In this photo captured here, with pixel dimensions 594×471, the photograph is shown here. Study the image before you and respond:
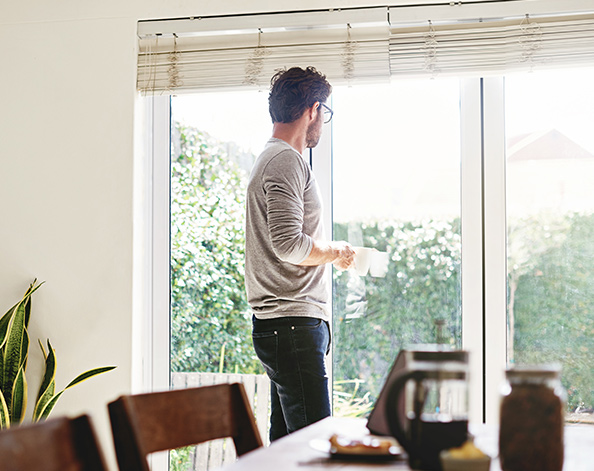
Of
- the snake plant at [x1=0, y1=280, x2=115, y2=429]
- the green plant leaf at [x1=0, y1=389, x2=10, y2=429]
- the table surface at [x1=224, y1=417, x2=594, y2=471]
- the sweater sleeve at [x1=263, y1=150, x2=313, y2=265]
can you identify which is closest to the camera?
the table surface at [x1=224, y1=417, x2=594, y2=471]

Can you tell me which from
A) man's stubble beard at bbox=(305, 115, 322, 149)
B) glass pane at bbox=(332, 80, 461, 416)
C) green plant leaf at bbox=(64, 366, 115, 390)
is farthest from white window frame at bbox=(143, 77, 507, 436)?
green plant leaf at bbox=(64, 366, 115, 390)

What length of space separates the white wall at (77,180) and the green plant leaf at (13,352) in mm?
178

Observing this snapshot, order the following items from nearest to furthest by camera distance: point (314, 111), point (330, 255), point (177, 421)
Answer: point (177, 421) < point (330, 255) < point (314, 111)

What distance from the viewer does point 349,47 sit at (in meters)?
2.69

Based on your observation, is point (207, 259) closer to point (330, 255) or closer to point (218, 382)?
point (218, 382)

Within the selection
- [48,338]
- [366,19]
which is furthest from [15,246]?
[366,19]

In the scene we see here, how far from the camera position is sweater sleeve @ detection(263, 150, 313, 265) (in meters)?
2.15

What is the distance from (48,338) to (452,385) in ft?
7.17

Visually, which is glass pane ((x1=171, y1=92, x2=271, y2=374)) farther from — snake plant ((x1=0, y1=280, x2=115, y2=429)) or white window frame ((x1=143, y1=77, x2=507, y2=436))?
white window frame ((x1=143, y1=77, x2=507, y2=436))

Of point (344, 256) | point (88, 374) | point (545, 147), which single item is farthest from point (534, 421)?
point (88, 374)

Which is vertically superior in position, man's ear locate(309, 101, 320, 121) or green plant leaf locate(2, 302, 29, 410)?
man's ear locate(309, 101, 320, 121)

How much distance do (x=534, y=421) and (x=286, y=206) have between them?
125cm

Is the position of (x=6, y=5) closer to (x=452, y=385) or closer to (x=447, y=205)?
(x=447, y=205)

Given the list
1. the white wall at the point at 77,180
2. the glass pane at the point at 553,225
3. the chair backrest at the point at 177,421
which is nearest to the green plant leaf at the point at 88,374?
the white wall at the point at 77,180
